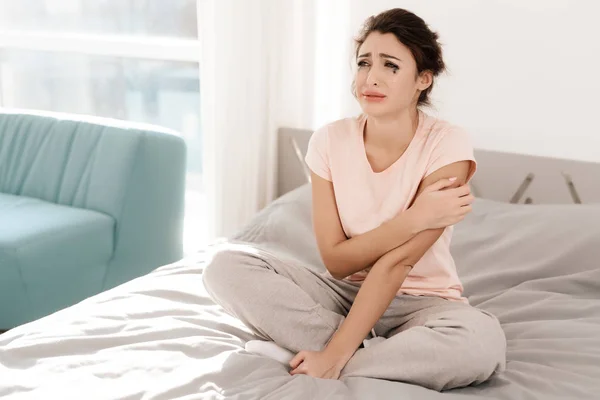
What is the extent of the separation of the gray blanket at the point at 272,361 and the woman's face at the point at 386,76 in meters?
0.54

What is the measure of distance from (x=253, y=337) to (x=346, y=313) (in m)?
0.21

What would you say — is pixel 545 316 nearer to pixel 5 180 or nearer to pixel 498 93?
pixel 498 93

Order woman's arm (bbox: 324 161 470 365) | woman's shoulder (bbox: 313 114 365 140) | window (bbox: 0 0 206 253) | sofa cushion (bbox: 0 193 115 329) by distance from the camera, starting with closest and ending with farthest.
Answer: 1. woman's arm (bbox: 324 161 470 365)
2. woman's shoulder (bbox: 313 114 365 140)
3. sofa cushion (bbox: 0 193 115 329)
4. window (bbox: 0 0 206 253)

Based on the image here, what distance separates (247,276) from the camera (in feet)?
4.89

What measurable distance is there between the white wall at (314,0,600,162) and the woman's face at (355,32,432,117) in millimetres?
935

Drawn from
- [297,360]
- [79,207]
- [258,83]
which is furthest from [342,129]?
[79,207]

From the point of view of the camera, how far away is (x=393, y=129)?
1604 millimetres

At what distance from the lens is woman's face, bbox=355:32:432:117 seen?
1.55 m

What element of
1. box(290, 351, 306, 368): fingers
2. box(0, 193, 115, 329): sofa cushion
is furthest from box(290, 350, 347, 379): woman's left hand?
box(0, 193, 115, 329): sofa cushion

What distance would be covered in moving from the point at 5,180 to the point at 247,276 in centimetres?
163

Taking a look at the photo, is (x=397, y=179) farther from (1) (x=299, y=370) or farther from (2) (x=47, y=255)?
(2) (x=47, y=255)

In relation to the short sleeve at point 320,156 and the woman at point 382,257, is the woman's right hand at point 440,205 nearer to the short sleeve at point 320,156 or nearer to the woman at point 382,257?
the woman at point 382,257

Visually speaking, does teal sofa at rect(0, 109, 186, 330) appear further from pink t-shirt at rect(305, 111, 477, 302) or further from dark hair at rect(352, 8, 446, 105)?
dark hair at rect(352, 8, 446, 105)

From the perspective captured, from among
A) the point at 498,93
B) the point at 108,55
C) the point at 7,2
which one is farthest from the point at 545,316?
the point at 7,2
